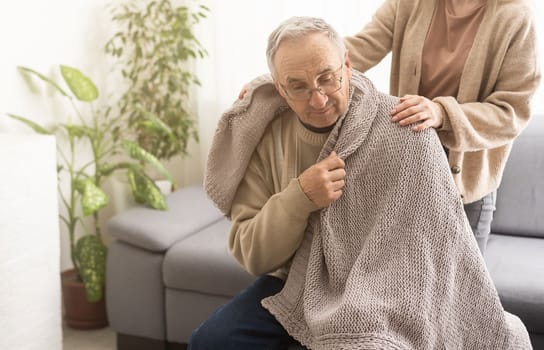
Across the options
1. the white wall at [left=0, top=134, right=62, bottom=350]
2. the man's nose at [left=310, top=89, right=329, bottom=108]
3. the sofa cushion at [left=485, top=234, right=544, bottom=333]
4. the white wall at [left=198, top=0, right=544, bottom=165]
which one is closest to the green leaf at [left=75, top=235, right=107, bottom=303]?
the white wall at [left=0, top=134, right=62, bottom=350]

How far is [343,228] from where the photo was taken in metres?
1.59

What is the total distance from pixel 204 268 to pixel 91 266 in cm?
63

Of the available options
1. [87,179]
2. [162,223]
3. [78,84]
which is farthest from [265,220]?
[78,84]

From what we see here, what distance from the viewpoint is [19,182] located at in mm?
2252

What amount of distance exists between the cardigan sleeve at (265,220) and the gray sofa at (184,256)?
778 millimetres

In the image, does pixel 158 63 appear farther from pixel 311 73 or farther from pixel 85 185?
pixel 311 73

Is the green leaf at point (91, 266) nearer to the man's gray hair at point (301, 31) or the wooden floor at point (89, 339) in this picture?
the wooden floor at point (89, 339)

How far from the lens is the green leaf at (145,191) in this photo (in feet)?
9.37

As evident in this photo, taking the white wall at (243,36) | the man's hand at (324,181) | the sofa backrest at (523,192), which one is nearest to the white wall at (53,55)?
the white wall at (243,36)

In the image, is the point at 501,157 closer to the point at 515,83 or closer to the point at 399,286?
the point at 515,83

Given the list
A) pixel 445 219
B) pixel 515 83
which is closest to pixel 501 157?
pixel 515 83

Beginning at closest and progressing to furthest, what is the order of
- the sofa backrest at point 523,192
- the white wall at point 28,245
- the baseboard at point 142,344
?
the white wall at point 28,245 → the sofa backrest at point 523,192 → the baseboard at point 142,344

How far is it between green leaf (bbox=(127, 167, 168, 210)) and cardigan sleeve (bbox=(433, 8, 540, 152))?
57.7 inches

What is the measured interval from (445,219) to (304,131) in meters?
0.39
